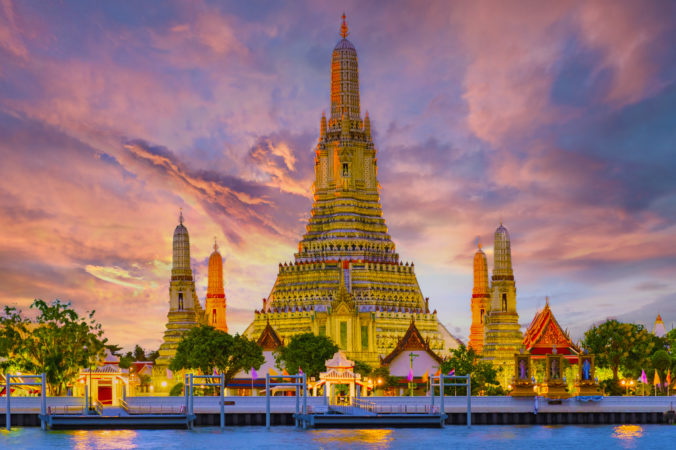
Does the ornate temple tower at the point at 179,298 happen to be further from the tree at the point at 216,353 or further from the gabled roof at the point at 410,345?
the gabled roof at the point at 410,345

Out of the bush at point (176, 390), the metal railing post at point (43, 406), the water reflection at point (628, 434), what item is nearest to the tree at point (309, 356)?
the bush at point (176, 390)

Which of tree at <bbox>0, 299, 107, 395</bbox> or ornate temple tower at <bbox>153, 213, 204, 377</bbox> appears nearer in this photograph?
tree at <bbox>0, 299, 107, 395</bbox>

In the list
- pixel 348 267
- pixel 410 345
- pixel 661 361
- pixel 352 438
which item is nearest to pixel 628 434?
pixel 352 438

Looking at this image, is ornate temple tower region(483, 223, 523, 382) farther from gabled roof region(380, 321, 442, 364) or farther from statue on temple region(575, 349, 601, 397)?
statue on temple region(575, 349, 601, 397)

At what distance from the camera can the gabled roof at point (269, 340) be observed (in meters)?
115

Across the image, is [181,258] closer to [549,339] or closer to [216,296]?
[216,296]

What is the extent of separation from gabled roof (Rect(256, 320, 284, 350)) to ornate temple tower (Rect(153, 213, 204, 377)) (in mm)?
10633

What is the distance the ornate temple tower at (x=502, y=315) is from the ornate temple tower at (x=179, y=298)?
28832 millimetres

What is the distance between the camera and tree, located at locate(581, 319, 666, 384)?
10406cm

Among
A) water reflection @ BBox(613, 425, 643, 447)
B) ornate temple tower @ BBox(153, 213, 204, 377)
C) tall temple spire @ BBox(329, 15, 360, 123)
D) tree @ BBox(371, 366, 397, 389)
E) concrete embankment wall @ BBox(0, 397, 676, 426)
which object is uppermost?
tall temple spire @ BBox(329, 15, 360, 123)

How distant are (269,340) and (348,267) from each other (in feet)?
53.7

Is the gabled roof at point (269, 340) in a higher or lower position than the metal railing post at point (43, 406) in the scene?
higher

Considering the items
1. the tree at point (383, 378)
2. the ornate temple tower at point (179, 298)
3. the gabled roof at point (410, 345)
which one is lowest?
the tree at point (383, 378)

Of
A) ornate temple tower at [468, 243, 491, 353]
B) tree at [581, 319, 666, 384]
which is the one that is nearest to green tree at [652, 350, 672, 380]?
tree at [581, 319, 666, 384]
